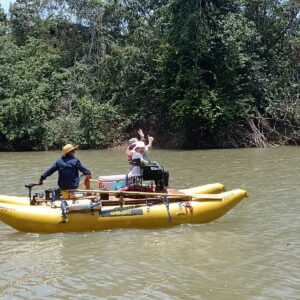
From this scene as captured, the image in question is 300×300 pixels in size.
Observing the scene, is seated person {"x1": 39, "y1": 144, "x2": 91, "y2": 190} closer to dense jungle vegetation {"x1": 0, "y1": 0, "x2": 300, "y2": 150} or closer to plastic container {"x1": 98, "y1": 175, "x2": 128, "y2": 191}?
plastic container {"x1": 98, "y1": 175, "x2": 128, "y2": 191}

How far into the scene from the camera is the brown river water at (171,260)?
5895 mm

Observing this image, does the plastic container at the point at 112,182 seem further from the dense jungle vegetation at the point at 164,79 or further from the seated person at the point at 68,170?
the dense jungle vegetation at the point at 164,79

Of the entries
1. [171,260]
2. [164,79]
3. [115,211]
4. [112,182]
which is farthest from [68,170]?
[164,79]

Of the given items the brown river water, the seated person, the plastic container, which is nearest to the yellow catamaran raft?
the brown river water

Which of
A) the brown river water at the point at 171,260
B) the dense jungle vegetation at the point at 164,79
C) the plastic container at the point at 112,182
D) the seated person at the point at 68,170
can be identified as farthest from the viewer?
the dense jungle vegetation at the point at 164,79

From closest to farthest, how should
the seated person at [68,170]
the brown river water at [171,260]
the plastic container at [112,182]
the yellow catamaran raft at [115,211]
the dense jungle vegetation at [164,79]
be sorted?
the brown river water at [171,260]
the yellow catamaran raft at [115,211]
the seated person at [68,170]
the plastic container at [112,182]
the dense jungle vegetation at [164,79]

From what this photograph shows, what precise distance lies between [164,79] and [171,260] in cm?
1945

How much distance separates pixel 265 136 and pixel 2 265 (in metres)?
20.2

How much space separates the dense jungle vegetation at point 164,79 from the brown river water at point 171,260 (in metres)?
13.7

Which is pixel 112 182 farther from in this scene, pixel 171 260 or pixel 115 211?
pixel 171 260

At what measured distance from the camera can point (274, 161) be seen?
1817 cm

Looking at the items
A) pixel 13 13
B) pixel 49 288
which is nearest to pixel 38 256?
pixel 49 288

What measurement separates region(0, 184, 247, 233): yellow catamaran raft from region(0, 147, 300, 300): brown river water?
14 centimetres

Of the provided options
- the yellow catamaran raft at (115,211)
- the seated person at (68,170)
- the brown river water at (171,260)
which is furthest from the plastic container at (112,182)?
the brown river water at (171,260)
